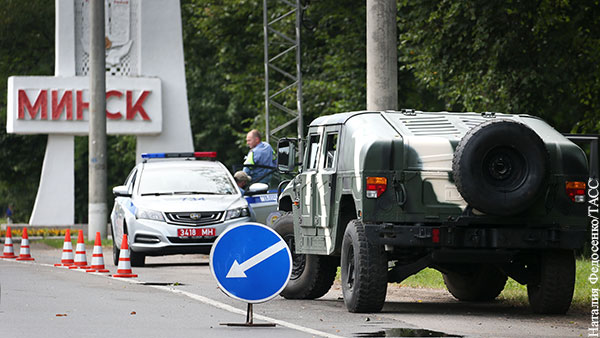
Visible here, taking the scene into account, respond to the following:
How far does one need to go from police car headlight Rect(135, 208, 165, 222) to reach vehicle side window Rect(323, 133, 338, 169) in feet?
21.6

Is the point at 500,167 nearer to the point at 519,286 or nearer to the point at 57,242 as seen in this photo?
the point at 519,286

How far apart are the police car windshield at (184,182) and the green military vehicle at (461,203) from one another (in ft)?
27.5

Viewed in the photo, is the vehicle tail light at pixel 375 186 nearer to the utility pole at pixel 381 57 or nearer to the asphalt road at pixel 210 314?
the asphalt road at pixel 210 314

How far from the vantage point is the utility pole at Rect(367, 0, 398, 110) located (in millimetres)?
18797

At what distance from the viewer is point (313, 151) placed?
1462 cm

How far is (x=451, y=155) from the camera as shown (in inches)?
498

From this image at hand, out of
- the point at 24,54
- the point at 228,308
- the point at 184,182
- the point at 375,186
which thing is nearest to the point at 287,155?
the point at 228,308

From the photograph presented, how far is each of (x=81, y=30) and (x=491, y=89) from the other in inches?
434

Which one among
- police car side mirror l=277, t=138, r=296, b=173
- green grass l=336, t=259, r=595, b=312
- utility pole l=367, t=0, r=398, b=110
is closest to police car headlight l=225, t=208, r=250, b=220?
green grass l=336, t=259, r=595, b=312

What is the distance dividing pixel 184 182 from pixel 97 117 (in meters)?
8.83

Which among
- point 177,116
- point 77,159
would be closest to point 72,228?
point 177,116

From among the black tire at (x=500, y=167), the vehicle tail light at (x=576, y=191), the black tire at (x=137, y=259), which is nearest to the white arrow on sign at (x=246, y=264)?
the black tire at (x=500, y=167)

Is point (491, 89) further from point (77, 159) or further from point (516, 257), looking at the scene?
point (77, 159)

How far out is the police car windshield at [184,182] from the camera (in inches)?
841
